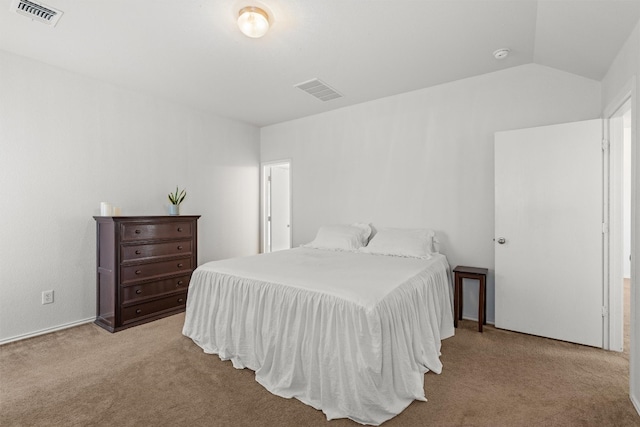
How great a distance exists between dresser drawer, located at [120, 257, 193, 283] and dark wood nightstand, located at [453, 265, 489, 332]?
2.97 meters

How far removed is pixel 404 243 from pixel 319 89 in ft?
6.48

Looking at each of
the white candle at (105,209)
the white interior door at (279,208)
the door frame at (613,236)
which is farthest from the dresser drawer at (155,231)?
the door frame at (613,236)

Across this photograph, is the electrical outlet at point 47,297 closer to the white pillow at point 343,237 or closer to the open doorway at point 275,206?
the white pillow at point 343,237

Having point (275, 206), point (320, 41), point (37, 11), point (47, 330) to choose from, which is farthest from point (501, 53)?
point (47, 330)

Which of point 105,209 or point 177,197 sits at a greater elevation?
point 177,197

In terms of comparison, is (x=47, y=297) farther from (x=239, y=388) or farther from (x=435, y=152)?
(x=435, y=152)

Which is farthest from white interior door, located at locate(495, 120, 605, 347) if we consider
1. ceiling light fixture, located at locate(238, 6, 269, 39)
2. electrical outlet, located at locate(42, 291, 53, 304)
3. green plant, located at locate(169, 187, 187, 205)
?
electrical outlet, located at locate(42, 291, 53, 304)

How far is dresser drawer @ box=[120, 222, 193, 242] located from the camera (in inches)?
125

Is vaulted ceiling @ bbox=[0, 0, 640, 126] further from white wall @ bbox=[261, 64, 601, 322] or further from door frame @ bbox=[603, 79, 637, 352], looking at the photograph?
door frame @ bbox=[603, 79, 637, 352]

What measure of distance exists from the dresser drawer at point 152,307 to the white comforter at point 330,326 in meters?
0.77

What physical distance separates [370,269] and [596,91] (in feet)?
8.41

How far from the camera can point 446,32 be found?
2.47 metres

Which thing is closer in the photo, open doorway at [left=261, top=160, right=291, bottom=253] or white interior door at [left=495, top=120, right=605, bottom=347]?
white interior door at [left=495, top=120, right=605, bottom=347]

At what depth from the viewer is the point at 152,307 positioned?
11.0 ft
